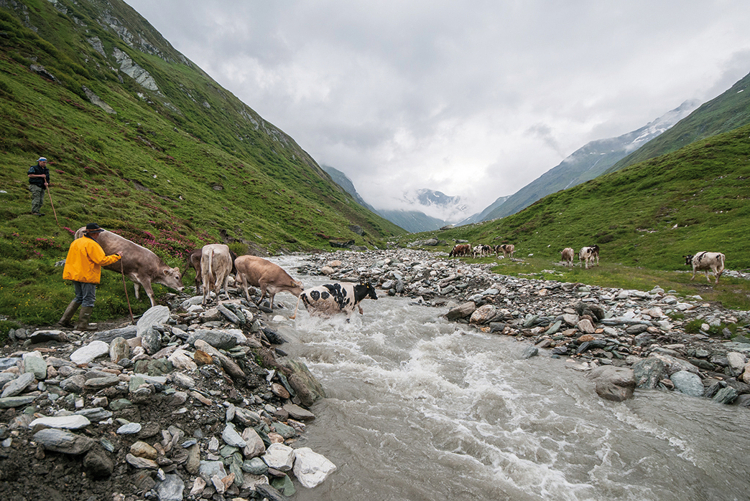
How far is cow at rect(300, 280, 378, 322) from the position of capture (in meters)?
12.8

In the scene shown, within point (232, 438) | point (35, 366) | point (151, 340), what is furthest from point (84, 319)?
point (232, 438)

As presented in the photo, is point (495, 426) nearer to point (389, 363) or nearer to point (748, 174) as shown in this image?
point (389, 363)

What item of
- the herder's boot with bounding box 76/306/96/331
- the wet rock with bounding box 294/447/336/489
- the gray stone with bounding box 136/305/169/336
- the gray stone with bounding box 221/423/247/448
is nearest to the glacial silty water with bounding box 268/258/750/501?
the wet rock with bounding box 294/447/336/489

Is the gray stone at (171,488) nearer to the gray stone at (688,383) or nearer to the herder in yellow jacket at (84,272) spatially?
the herder in yellow jacket at (84,272)

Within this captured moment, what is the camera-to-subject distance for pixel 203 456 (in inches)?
177

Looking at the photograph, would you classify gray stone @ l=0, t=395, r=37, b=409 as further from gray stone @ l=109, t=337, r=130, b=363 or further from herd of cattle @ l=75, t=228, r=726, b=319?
herd of cattle @ l=75, t=228, r=726, b=319

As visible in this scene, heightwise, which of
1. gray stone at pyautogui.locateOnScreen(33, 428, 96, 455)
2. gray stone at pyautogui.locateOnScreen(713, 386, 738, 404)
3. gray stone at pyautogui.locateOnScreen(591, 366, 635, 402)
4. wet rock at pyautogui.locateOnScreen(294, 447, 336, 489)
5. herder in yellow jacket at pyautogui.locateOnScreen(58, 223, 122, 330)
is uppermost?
herder in yellow jacket at pyautogui.locateOnScreen(58, 223, 122, 330)

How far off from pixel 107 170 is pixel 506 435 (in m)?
44.2

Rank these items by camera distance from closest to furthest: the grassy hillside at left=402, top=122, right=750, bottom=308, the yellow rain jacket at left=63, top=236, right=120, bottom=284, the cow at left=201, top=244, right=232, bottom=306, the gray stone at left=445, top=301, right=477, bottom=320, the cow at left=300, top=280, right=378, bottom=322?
1. the yellow rain jacket at left=63, top=236, right=120, bottom=284
2. the cow at left=201, top=244, right=232, bottom=306
3. the cow at left=300, top=280, right=378, bottom=322
4. the gray stone at left=445, top=301, right=477, bottom=320
5. the grassy hillside at left=402, top=122, right=750, bottom=308

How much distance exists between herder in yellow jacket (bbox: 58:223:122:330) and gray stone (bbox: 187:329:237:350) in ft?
10.4

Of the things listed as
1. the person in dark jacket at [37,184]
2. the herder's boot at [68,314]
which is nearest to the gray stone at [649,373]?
the herder's boot at [68,314]

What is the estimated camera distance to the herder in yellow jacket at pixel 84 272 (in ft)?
Answer: 23.6

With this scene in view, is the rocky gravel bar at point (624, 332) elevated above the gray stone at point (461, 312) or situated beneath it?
situated beneath

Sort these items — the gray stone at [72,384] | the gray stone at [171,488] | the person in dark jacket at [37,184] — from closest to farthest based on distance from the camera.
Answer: the gray stone at [171,488] < the gray stone at [72,384] < the person in dark jacket at [37,184]
